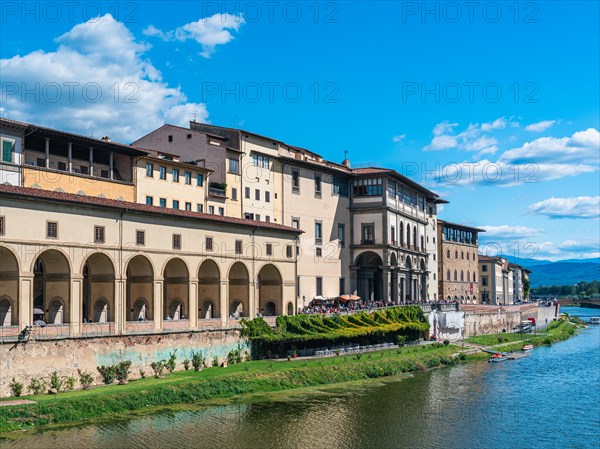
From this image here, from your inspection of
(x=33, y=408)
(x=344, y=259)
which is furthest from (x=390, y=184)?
(x=33, y=408)

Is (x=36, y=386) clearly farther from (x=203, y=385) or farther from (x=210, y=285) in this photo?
(x=210, y=285)

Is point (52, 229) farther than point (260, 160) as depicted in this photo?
No

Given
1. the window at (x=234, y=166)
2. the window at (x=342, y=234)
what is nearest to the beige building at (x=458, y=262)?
the window at (x=342, y=234)

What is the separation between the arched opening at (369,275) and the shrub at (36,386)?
4445 centimetres

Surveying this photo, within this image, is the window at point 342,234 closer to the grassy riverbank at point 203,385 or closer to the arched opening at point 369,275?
the arched opening at point 369,275

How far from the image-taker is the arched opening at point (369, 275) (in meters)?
76.6

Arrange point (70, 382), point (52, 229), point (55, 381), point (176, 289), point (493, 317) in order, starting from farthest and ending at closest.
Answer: point (493, 317) → point (176, 289) → point (52, 229) → point (70, 382) → point (55, 381)

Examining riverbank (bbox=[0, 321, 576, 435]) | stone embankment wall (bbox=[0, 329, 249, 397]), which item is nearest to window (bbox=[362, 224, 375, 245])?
riverbank (bbox=[0, 321, 576, 435])

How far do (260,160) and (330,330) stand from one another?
18269mm

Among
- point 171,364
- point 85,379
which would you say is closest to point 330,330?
point 171,364

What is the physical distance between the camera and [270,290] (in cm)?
5819

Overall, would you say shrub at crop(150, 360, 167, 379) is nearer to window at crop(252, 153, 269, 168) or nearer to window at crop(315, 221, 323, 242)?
window at crop(252, 153, 269, 168)

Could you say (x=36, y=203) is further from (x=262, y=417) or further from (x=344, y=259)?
(x=344, y=259)

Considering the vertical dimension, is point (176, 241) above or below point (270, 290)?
above
